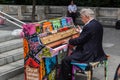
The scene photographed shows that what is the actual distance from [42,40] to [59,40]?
0.59 m

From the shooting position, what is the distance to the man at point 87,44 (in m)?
5.71

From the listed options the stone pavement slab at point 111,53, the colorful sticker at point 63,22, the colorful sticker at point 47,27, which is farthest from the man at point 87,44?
the colorful sticker at point 63,22

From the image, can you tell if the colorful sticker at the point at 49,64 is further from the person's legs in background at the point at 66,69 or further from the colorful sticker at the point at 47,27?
the colorful sticker at the point at 47,27

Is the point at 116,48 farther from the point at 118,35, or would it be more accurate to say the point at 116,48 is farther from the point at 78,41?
the point at 78,41

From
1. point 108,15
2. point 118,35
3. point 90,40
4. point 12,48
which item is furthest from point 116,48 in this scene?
point 108,15

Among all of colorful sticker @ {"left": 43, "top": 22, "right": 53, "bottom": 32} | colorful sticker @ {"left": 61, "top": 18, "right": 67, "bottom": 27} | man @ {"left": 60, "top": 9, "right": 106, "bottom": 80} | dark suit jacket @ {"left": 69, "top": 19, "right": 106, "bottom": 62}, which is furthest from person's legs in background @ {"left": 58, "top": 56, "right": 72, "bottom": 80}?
colorful sticker @ {"left": 61, "top": 18, "right": 67, "bottom": 27}

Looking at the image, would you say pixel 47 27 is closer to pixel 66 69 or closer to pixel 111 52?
pixel 66 69

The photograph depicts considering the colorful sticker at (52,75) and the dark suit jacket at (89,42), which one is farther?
the colorful sticker at (52,75)

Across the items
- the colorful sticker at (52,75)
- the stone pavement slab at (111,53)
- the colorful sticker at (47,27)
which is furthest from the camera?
the stone pavement slab at (111,53)

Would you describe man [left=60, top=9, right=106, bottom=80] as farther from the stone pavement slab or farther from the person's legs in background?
the stone pavement slab

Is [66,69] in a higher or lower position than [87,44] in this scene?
lower

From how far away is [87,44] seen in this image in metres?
5.75

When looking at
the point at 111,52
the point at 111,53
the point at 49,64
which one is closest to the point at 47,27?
the point at 49,64

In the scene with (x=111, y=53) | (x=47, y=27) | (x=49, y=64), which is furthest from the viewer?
(x=111, y=53)
